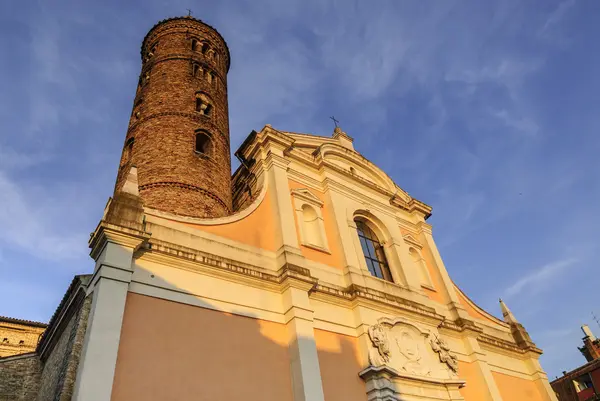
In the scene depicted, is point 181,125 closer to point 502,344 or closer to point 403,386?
point 403,386

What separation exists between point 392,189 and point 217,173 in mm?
5875

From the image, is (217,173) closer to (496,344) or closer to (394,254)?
(394,254)

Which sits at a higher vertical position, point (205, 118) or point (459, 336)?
→ point (205, 118)

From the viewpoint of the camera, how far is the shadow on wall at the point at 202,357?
22.8ft

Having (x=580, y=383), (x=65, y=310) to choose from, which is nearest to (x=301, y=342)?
(x=65, y=310)

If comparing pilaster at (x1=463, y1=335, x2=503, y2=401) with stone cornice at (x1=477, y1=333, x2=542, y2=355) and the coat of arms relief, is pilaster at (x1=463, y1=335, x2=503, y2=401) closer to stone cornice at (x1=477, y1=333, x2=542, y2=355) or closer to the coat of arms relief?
stone cornice at (x1=477, y1=333, x2=542, y2=355)

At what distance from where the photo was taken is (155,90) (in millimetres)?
14469

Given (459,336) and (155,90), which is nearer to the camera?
(459,336)

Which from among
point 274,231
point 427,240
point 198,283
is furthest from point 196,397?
point 427,240

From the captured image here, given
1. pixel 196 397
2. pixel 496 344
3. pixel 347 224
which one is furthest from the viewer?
pixel 496 344

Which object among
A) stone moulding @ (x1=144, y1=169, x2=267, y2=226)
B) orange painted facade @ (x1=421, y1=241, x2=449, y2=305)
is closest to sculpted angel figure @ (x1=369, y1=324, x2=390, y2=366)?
orange painted facade @ (x1=421, y1=241, x2=449, y2=305)

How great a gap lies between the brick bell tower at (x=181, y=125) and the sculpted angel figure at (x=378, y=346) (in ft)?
15.3

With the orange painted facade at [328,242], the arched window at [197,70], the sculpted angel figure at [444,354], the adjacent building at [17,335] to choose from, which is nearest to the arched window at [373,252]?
the orange painted facade at [328,242]

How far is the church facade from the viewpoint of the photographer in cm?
737
